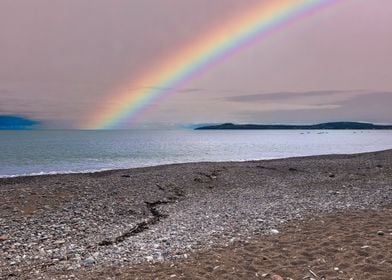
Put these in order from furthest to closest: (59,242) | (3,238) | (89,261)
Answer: (3,238)
(59,242)
(89,261)

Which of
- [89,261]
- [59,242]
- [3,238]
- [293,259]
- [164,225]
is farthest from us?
Result: [164,225]

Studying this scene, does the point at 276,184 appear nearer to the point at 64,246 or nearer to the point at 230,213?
the point at 230,213

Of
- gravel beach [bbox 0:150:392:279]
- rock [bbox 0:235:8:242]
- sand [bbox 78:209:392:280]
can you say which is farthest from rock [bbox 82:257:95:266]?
rock [bbox 0:235:8:242]

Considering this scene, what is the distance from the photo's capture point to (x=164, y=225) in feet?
45.7

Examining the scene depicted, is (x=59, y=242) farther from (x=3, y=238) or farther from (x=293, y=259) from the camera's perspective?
(x=293, y=259)

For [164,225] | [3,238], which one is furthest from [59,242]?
[164,225]

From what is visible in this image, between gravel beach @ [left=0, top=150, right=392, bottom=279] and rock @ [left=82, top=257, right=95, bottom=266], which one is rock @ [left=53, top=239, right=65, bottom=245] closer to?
gravel beach @ [left=0, top=150, right=392, bottom=279]

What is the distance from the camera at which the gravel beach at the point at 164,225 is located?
935 cm

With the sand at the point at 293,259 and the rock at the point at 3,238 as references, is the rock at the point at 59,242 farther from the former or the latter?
the sand at the point at 293,259

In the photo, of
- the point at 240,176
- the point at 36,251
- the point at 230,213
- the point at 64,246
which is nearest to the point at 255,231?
the point at 230,213

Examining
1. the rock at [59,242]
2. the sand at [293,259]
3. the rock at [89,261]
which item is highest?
the sand at [293,259]

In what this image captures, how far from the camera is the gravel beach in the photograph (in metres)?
9.35

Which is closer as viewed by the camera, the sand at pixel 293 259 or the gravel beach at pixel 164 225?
the sand at pixel 293 259

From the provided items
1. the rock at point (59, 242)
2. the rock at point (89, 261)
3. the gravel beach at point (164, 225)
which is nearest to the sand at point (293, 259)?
the gravel beach at point (164, 225)
